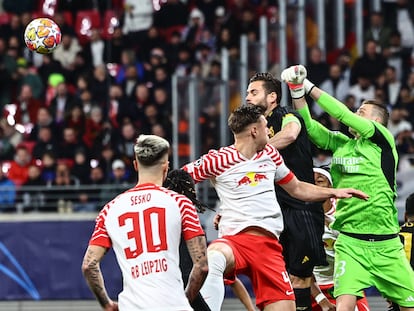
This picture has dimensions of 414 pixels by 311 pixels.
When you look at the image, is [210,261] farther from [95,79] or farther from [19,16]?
[19,16]

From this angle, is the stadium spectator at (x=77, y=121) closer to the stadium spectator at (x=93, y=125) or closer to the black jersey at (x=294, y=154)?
the stadium spectator at (x=93, y=125)

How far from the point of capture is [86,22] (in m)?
20.4

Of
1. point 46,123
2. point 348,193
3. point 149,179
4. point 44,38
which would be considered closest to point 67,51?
point 46,123

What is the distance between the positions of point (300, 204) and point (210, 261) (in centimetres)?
149

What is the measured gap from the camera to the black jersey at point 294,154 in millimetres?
9570

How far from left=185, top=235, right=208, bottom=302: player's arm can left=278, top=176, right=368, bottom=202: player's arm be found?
1940 millimetres

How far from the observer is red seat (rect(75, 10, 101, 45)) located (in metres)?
20.2

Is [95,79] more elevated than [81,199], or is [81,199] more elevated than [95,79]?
[95,79]

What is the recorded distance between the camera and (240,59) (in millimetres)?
17766

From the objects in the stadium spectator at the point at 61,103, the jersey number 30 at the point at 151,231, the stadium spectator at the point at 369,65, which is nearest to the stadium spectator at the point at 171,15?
the stadium spectator at the point at 61,103

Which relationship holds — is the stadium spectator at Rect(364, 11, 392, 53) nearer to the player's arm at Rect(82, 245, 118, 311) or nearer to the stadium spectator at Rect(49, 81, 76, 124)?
the stadium spectator at Rect(49, 81, 76, 124)

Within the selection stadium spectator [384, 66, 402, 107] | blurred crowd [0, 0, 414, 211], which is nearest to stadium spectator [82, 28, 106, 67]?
blurred crowd [0, 0, 414, 211]

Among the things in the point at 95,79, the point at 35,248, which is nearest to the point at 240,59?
the point at 95,79

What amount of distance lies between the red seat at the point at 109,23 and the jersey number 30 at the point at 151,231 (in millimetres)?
12996
